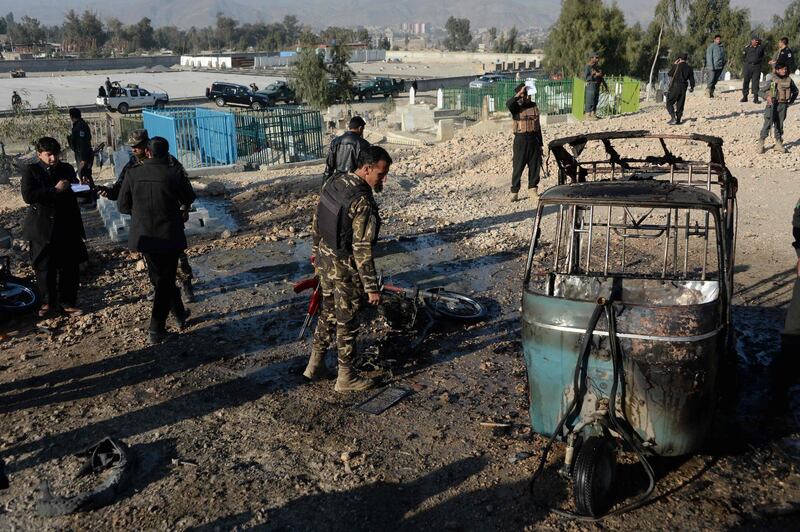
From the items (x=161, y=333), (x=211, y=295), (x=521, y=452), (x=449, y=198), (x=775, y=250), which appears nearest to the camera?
(x=521, y=452)

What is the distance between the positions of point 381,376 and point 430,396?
1.63 feet

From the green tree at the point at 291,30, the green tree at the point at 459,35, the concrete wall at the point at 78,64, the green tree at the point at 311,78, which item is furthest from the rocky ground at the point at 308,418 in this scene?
the green tree at the point at 459,35

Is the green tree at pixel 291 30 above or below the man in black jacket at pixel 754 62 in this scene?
above

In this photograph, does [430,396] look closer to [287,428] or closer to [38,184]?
[287,428]

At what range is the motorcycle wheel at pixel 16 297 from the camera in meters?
7.06

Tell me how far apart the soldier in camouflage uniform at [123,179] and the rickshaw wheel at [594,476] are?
4119 mm

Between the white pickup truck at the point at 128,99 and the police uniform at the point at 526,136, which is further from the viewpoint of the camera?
the white pickup truck at the point at 128,99

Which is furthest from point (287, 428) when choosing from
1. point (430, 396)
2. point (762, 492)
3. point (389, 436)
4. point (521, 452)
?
point (762, 492)

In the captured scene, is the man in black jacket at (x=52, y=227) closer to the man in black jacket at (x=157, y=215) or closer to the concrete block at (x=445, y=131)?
the man in black jacket at (x=157, y=215)

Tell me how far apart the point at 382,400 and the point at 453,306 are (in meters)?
1.84

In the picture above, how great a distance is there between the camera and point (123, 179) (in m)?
6.57

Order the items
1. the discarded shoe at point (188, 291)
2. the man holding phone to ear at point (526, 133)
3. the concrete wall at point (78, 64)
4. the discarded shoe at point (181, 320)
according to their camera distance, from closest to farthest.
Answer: the discarded shoe at point (181, 320) → the discarded shoe at point (188, 291) → the man holding phone to ear at point (526, 133) → the concrete wall at point (78, 64)

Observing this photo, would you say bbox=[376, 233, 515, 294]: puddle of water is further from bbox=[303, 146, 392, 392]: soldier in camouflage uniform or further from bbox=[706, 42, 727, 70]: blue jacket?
bbox=[706, 42, 727, 70]: blue jacket

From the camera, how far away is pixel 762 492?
411cm
